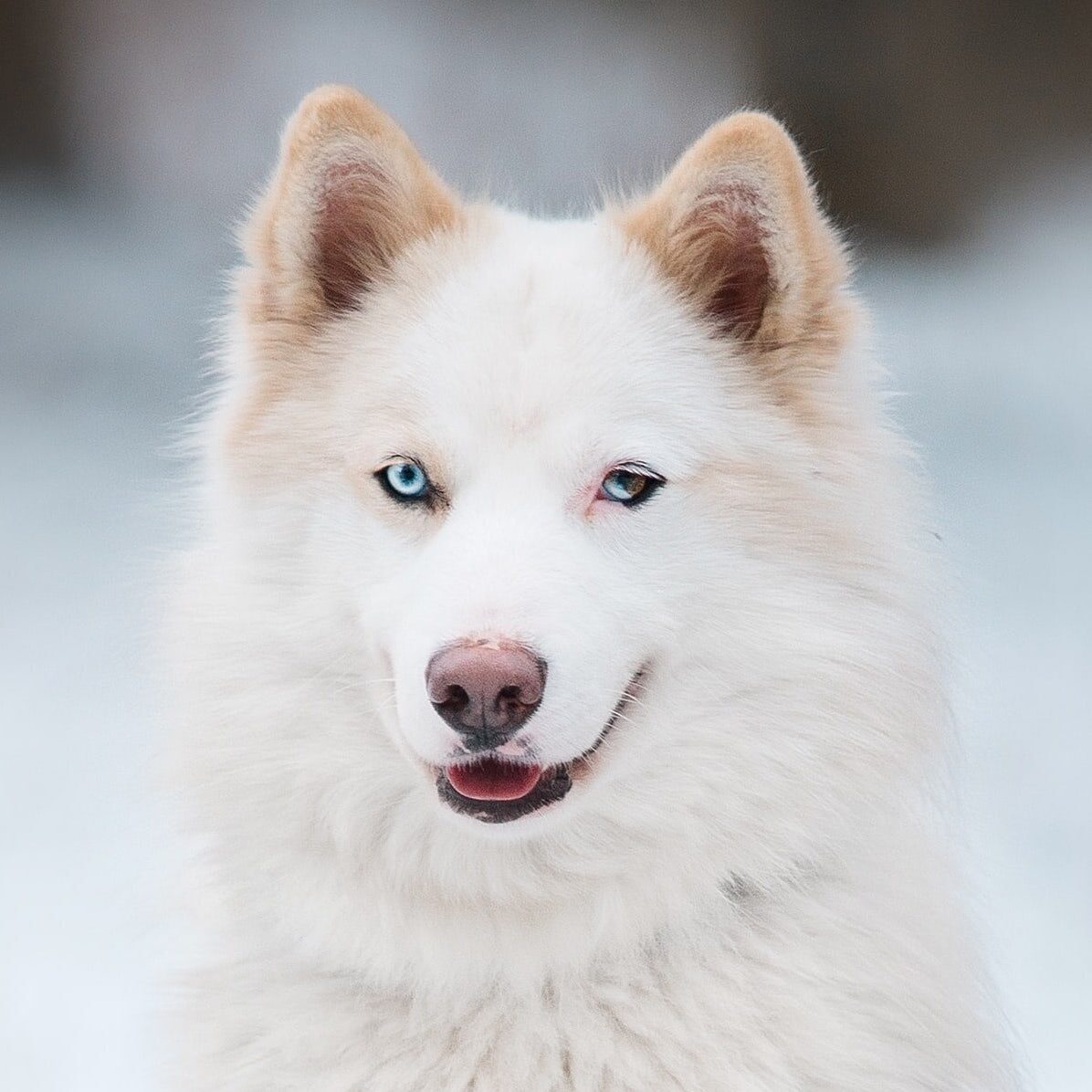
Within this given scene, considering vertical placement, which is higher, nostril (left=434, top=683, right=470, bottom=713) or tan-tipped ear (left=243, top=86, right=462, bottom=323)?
tan-tipped ear (left=243, top=86, right=462, bottom=323)

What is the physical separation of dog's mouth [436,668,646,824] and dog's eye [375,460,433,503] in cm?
32

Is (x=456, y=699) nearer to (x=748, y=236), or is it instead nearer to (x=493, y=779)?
(x=493, y=779)

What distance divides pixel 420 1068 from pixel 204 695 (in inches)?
20.8

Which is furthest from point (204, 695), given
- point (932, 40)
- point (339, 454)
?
point (932, 40)

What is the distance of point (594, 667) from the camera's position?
4.42ft

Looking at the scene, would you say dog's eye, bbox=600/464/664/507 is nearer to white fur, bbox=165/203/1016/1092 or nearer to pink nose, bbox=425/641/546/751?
white fur, bbox=165/203/1016/1092

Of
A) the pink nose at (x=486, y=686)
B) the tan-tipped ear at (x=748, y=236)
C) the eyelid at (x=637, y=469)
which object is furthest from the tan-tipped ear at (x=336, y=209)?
the pink nose at (x=486, y=686)

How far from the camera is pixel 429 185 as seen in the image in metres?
1.66

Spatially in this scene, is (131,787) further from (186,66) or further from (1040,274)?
(1040,274)

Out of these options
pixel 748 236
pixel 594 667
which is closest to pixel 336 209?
pixel 748 236

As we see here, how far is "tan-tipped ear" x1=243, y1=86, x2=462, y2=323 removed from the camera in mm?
1538

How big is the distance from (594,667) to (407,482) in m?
0.34

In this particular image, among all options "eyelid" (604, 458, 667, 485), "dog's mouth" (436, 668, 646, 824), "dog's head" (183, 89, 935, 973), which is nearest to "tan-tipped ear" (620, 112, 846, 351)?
"dog's head" (183, 89, 935, 973)

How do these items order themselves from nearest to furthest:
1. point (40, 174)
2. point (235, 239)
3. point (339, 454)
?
point (339, 454) < point (235, 239) < point (40, 174)
